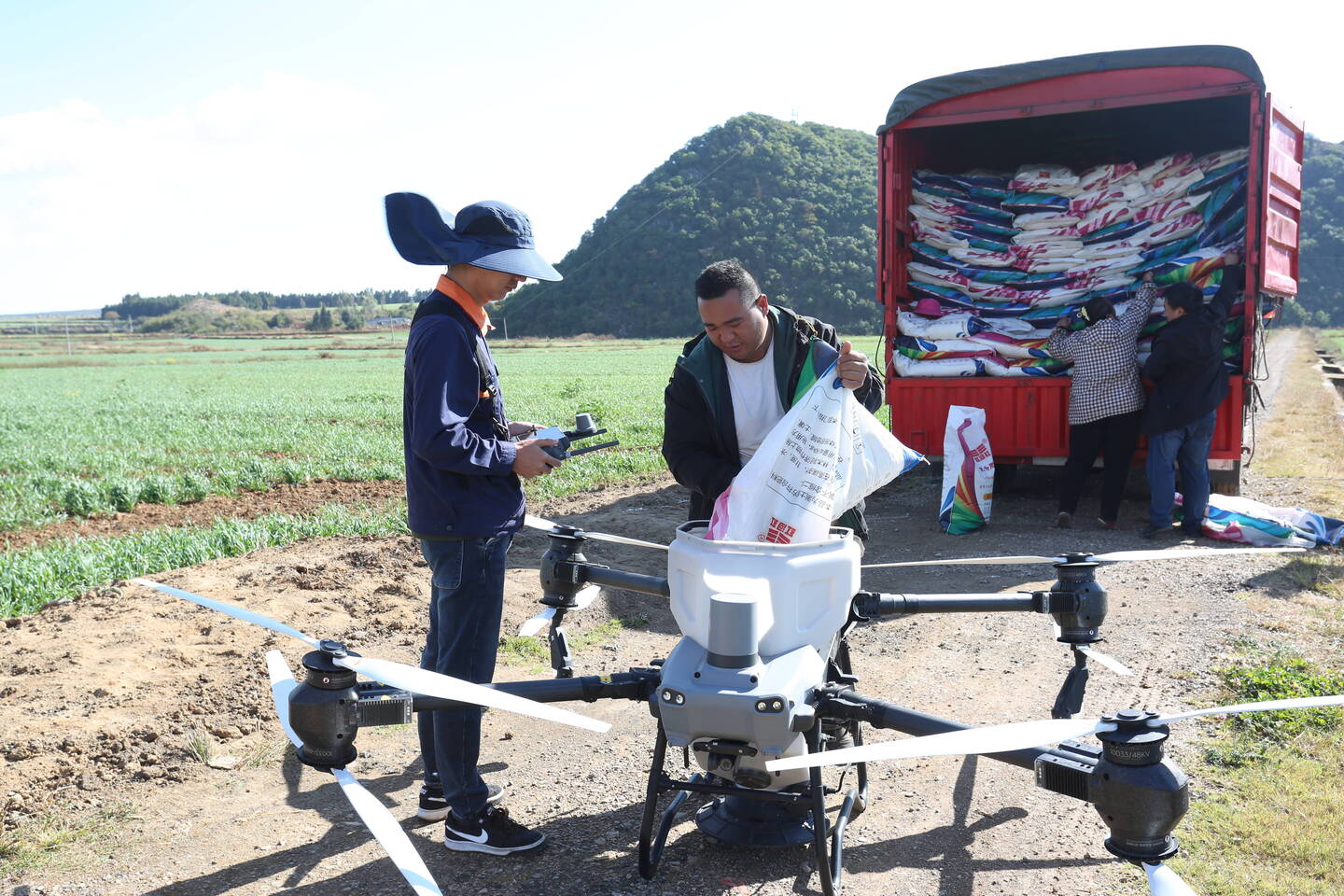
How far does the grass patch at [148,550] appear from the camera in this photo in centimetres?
658

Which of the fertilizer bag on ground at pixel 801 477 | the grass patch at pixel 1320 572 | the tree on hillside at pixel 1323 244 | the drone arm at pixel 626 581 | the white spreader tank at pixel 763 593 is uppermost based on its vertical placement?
the tree on hillside at pixel 1323 244

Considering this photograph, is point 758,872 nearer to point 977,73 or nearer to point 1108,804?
point 1108,804

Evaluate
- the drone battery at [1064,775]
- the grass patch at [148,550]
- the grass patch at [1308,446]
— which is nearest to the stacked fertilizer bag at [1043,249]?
the grass patch at [1308,446]

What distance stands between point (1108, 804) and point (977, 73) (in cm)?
747

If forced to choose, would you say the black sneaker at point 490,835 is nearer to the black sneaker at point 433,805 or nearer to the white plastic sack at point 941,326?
the black sneaker at point 433,805

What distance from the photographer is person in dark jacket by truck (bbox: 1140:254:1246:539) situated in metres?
7.75

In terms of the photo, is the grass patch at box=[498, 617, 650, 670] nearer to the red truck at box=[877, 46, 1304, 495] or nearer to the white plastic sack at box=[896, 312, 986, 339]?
the red truck at box=[877, 46, 1304, 495]

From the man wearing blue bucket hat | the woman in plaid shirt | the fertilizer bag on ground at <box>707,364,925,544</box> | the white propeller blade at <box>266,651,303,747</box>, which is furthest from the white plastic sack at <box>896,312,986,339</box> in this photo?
the white propeller blade at <box>266,651,303,747</box>

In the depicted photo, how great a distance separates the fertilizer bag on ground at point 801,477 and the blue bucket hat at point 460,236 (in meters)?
0.91

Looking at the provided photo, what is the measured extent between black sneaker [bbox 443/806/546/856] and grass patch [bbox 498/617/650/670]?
1940mm

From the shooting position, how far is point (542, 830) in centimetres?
362

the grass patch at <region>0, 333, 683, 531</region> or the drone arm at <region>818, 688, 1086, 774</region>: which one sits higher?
the drone arm at <region>818, 688, 1086, 774</region>

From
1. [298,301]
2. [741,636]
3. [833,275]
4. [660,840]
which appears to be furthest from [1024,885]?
[298,301]

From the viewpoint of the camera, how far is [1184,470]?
813cm
